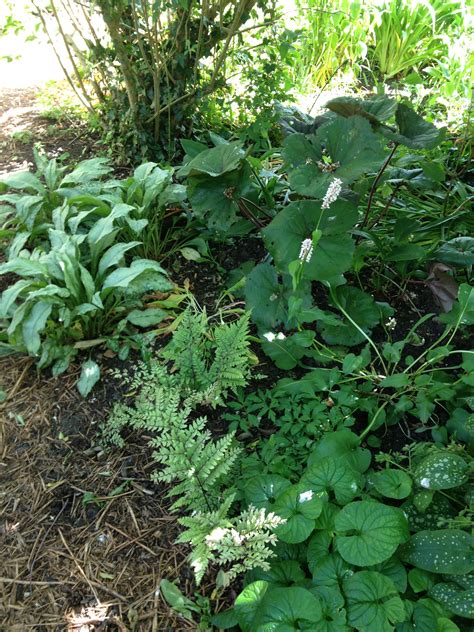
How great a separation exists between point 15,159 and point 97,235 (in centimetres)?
129

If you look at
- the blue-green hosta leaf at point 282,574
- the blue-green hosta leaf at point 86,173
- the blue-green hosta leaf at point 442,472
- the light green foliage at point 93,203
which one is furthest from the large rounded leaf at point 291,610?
the blue-green hosta leaf at point 86,173

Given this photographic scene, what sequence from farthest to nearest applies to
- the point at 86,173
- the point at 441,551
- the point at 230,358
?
the point at 86,173
the point at 230,358
the point at 441,551

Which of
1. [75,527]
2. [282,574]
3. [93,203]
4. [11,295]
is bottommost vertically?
[75,527]

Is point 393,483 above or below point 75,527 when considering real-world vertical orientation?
above

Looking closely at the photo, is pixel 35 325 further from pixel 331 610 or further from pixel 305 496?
pixel 331 610

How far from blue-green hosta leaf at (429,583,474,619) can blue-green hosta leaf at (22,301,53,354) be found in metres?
1.53

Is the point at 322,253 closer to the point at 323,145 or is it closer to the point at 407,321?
the point at 323,145

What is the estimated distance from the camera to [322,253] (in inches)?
74.4

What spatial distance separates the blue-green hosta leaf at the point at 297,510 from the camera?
4.63 ft

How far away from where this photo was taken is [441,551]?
1.40 metres

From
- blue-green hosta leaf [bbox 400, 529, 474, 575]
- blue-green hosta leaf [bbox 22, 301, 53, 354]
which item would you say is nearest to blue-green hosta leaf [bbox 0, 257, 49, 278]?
blue-green hosta leaf [bbox 22, 301, 53, 354]

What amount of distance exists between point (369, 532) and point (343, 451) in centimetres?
30

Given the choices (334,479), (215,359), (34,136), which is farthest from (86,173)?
(334,479)

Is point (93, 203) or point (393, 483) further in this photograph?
point (93, 203)
